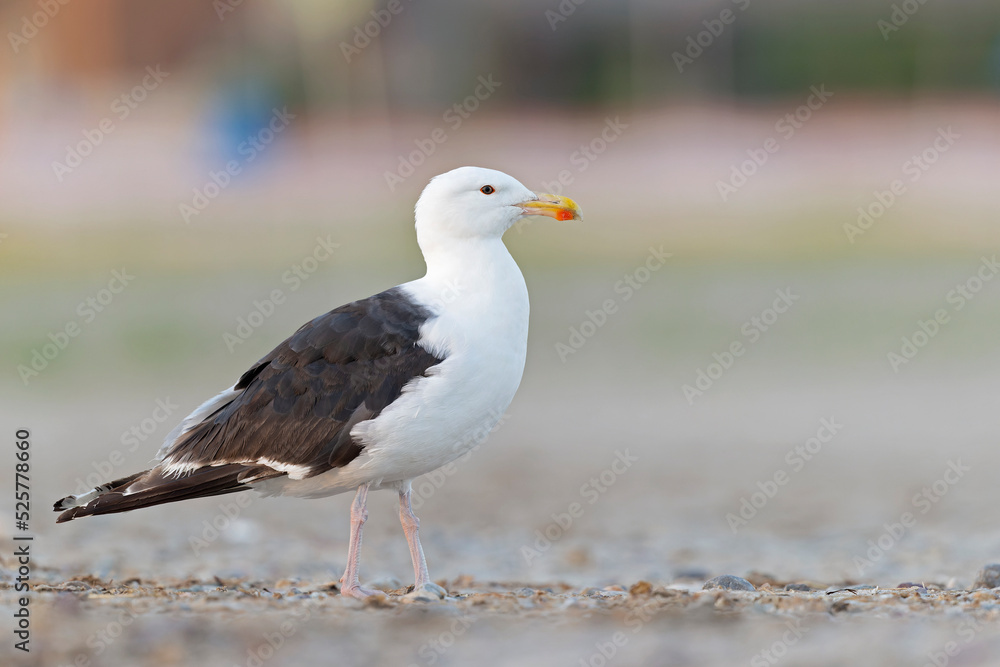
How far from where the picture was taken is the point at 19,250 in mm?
24109

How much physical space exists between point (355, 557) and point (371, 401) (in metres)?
0.85

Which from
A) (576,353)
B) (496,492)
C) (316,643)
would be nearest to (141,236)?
(576,353)

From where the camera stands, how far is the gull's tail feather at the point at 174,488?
6535 millimetres

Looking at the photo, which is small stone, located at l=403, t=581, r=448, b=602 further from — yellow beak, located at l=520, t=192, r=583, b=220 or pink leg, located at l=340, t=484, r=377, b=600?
yellow beak, located at l=520, t=192, r=583, b=220

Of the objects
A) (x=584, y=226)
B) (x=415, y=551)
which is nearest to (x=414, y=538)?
(x=415, y=551)

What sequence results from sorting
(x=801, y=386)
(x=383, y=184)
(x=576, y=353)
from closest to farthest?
(x=801, y=386), (x=576, y=353), (x=383, y=184)

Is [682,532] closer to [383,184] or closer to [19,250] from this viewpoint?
[19,250]

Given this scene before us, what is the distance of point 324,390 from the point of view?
657cm

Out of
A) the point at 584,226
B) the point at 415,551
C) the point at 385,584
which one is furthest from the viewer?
the point at 584,226

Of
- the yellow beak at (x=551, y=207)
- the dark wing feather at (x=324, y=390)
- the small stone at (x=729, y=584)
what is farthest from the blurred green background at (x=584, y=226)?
the yellow beak at (x=551, y=207)

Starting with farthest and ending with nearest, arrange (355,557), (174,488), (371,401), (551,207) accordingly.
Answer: (551,207)
(355,557)
(174,488)
(371,401)

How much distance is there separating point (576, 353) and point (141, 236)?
39.0 feet

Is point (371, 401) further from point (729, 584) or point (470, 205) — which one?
point (729, 584)

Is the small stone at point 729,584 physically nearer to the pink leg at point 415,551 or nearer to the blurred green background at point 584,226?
the blurred green background at point 584,226
